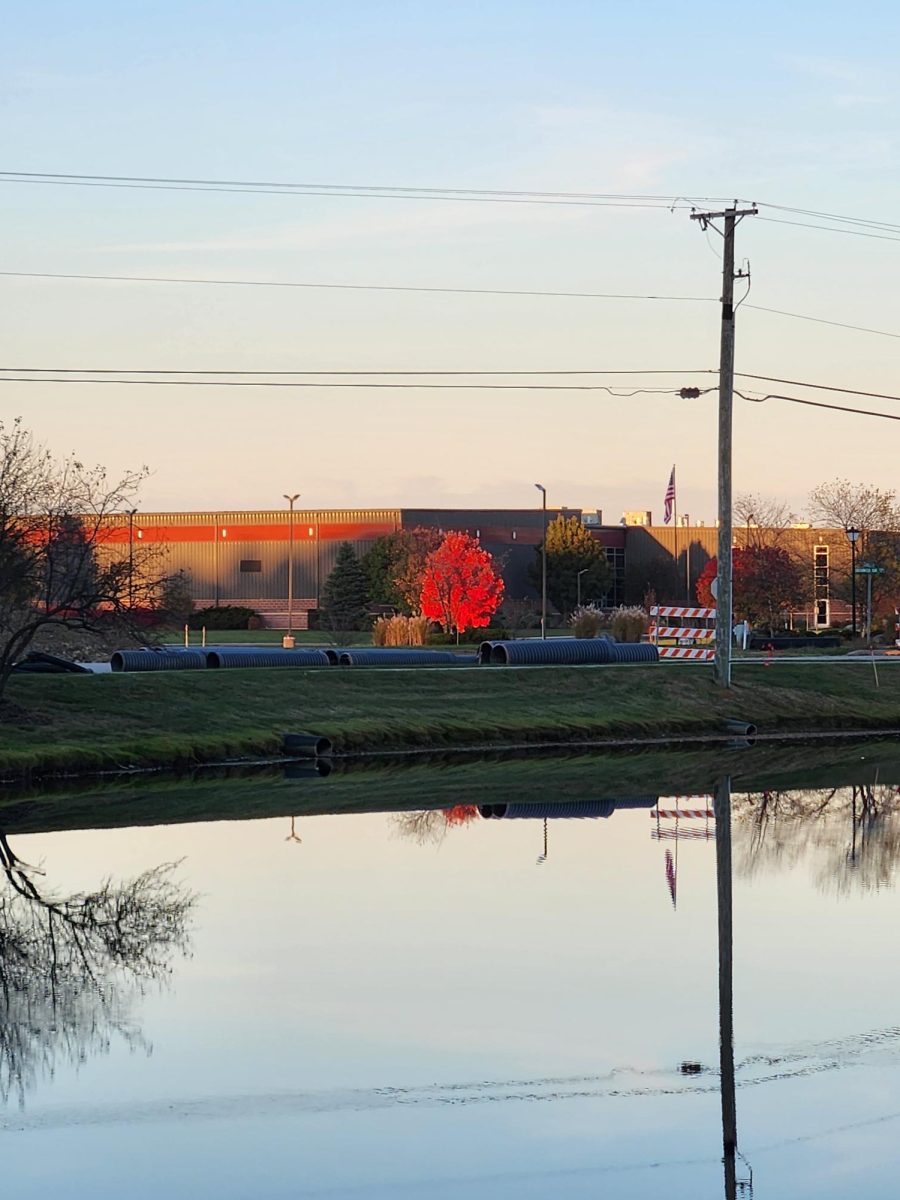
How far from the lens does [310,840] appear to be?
22266 mm

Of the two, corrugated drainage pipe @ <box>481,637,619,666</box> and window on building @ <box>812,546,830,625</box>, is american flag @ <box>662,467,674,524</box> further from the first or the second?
corrugated drainage pipe @ <box>481,637,619,666</box>

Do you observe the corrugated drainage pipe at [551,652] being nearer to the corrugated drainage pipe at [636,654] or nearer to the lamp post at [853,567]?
the corrugated drainage pipe at [636,654]

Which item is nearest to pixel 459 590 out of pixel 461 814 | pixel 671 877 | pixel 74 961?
pixel 461 814

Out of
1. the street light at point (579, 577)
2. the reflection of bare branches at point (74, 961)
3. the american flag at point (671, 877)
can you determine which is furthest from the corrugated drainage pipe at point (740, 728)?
the street light at point (579, 577)

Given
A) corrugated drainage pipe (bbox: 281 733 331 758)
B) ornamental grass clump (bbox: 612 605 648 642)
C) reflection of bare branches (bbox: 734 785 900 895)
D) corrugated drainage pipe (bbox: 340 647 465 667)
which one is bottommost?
reflection of bare branches (bbox: 734 785 900 895)

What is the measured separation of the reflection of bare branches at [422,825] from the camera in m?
22.5

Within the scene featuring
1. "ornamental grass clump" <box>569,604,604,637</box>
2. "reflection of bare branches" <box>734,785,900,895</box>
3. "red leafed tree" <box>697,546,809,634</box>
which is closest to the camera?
"reflection of bare branches" <box>734,785,900,895</box>

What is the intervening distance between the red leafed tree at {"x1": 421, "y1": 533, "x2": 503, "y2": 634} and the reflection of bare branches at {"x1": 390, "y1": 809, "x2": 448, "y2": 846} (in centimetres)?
6305

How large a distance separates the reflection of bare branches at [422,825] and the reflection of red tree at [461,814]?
0.27ft

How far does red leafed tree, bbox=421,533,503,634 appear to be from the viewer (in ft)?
295

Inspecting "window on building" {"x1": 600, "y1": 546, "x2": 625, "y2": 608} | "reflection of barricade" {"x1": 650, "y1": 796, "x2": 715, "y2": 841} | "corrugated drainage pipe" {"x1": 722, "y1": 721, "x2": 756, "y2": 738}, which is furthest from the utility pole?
"window on building" {"x1": 600, "y1": 546, "x2": 625, "y2": 608}

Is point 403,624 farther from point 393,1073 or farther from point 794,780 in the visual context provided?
point 393,1073

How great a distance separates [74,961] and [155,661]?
30.7 meters

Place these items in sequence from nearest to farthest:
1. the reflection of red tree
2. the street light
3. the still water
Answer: the still water
the reflection of red tree
the street light
